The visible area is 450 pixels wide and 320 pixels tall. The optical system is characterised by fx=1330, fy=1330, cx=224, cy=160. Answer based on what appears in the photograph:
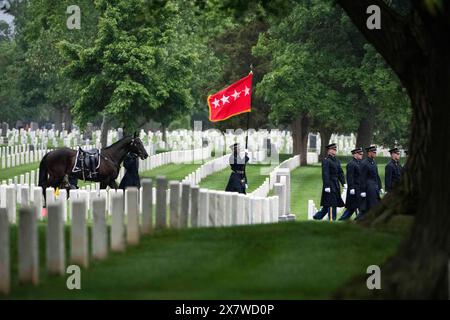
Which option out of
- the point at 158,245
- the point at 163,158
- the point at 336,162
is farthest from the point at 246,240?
the point at 163,158

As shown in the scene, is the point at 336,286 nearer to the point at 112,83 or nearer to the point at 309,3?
the point at 112,83

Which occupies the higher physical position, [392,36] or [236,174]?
[392,36]

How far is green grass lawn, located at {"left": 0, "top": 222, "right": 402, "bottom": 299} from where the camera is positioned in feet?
36.9

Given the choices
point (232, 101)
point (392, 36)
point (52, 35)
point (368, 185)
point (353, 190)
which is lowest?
point (353, 190)

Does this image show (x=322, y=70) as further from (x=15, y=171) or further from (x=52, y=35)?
(x=52, y=35)

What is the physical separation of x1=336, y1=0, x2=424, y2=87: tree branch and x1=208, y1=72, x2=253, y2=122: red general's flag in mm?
15567

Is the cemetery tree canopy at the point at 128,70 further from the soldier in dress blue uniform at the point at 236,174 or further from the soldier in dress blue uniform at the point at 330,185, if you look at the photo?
the soldier in dress blue uniform at the point at 330,185

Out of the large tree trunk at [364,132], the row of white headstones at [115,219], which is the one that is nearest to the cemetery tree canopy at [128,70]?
the large tree trunk at [364,132]

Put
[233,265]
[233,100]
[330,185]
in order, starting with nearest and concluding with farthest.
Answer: [233,265]
[330,185]
[233,100]

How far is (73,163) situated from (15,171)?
16.2 meters

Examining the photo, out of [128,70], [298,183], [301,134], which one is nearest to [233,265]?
[298,183]

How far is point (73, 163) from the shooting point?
2930 cm

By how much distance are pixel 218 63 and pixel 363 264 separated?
52.9 metres

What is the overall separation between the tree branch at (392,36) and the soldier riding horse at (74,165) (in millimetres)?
13796
